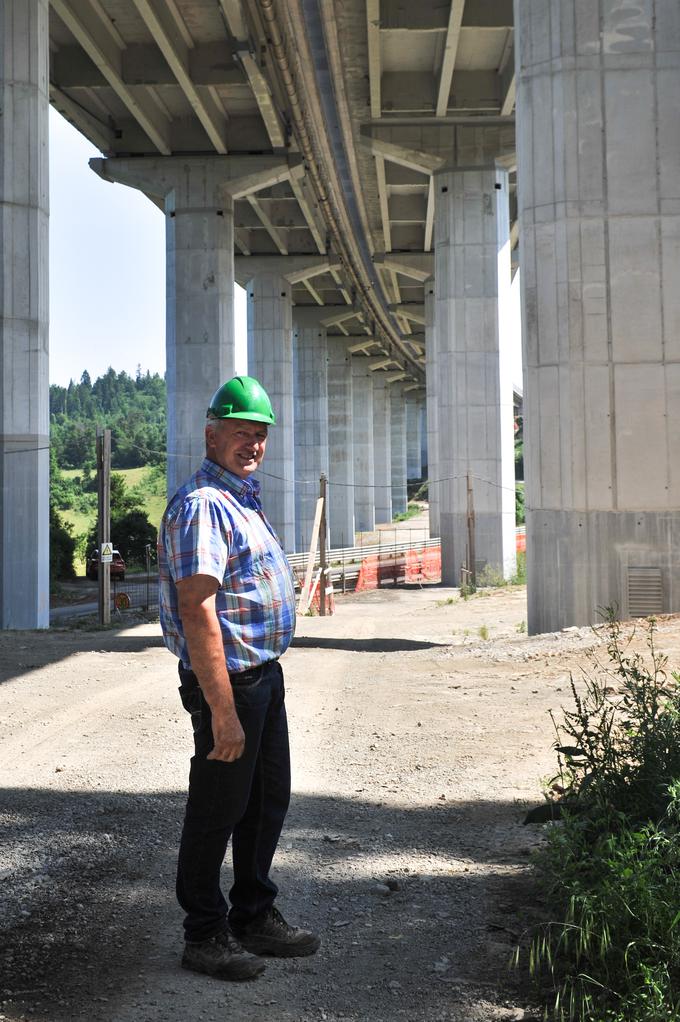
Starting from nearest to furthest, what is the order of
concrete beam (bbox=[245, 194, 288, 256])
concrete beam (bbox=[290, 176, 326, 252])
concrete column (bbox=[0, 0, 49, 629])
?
concrete column (bbox=[0, 0, 49, 629]) < concrete beam (bbox=[290, 176, 326, 252]) < concrete beam (bbox=[245, 194, 288, 256])

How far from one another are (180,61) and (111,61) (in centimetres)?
188

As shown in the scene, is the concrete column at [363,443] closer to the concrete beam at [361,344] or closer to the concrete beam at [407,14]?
the concrete beam at [361,344]

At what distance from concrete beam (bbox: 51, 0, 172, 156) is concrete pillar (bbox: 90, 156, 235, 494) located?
1103mm

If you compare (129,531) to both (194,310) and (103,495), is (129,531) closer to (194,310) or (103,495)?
(194,310)

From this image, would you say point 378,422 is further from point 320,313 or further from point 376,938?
point 376,938

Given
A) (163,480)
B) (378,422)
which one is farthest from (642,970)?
(163,480)

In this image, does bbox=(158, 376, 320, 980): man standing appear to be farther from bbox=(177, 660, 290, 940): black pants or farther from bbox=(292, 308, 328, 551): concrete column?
bbox=(292, 308, 328, 551): concrete column

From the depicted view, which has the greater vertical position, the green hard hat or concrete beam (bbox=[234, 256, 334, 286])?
concrete beam (bbox=[234, 256, 334, 286])

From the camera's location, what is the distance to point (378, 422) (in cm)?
8962

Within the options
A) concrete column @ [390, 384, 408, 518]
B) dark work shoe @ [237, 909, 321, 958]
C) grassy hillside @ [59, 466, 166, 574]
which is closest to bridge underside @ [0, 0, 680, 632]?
dark work shoe @ [237, 909, 321, 958]

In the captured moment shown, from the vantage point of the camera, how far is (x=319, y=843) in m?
5.32

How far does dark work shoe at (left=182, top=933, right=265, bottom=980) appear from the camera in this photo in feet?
12.1

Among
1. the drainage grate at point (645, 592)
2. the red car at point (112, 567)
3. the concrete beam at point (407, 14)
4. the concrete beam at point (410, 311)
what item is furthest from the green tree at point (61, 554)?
the drainage grate at point (645, 592)

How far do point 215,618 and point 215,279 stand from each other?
97.8 ft
